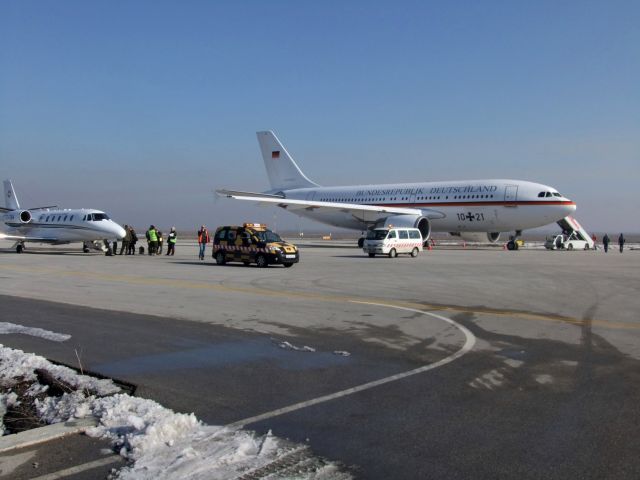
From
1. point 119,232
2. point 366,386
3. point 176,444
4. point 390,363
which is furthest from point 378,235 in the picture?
point 176,444

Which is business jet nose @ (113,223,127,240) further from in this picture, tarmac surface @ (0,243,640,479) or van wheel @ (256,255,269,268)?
tarmac surface @ (0,243,640,479)

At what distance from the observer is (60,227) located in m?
35.1

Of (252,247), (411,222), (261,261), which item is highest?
(411,222)

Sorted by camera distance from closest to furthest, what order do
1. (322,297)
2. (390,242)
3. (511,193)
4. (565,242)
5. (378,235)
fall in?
(322,297) < (390,242) < (378,235) < (511,193) < (565,242)

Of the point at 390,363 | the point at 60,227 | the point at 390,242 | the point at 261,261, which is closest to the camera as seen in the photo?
the point at 390,363

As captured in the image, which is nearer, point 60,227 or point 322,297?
point 322,297

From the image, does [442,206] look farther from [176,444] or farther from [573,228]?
[176,444]

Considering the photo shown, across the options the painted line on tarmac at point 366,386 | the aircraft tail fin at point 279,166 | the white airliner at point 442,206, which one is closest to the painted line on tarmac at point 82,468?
the painted line on tarmac at point 366,386

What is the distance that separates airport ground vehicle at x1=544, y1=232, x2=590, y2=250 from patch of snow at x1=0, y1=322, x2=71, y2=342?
43976mm

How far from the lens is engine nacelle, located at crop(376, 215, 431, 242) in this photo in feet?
129

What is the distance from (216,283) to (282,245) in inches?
285

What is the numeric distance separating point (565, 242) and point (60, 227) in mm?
37463

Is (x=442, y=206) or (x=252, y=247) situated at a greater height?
(x=442, y=206)

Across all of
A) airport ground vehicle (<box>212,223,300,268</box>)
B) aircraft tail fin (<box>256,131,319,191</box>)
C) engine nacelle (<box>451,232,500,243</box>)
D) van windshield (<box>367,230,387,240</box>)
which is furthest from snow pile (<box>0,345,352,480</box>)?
aircraft tail fin (<box>256,131,319,191</box>)
